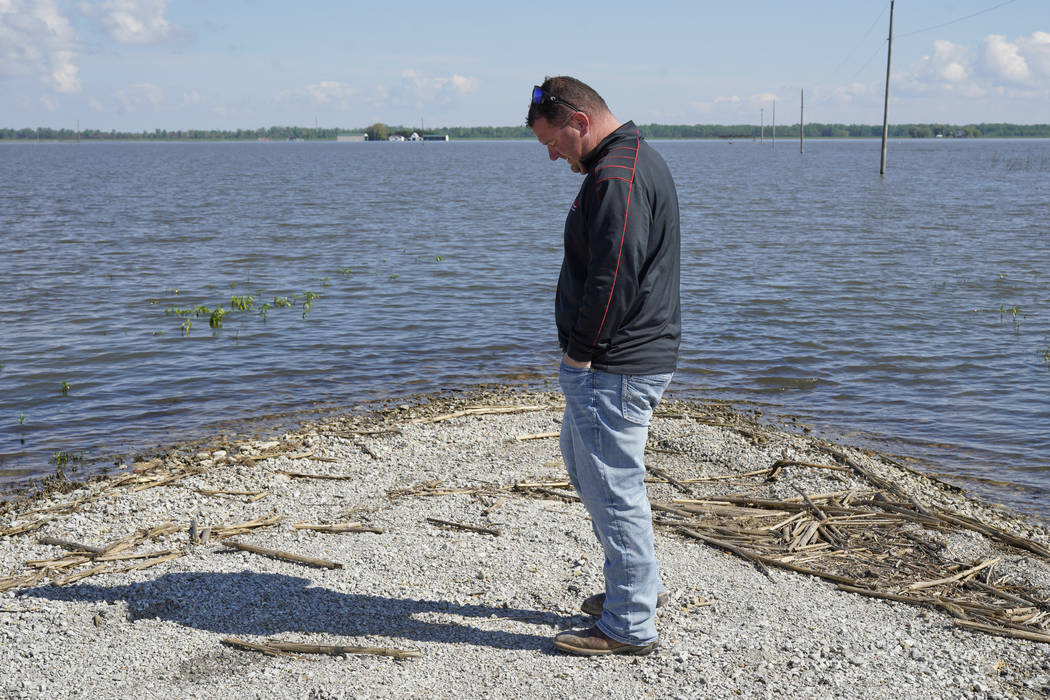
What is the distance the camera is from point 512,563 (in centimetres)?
→ 574

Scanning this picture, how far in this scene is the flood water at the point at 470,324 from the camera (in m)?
10.6

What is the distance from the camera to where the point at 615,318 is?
4105 millimetres

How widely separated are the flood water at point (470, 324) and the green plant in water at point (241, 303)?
39mm

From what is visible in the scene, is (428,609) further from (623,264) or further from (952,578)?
(952,578)

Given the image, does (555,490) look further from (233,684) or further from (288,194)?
(288,194)

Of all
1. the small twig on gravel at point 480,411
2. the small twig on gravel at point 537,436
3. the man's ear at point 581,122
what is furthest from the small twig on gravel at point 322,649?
the small twig on gravel at point 480,411

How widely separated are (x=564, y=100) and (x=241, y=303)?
14.0 m

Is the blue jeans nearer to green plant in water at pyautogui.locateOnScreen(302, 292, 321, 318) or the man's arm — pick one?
Answer: the man's arm

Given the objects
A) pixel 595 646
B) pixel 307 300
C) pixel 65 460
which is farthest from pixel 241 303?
pixel 595 646

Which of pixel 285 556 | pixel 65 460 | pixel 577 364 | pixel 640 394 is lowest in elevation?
pixel 65 460

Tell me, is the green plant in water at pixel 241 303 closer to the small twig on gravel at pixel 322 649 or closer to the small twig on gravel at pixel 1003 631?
the small twig on gravel at pixel 322 649

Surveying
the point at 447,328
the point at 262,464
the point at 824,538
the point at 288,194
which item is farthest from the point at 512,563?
the point at 288,194

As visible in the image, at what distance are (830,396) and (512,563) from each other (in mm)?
7201

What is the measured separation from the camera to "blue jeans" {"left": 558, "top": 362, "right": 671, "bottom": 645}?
430 cm
